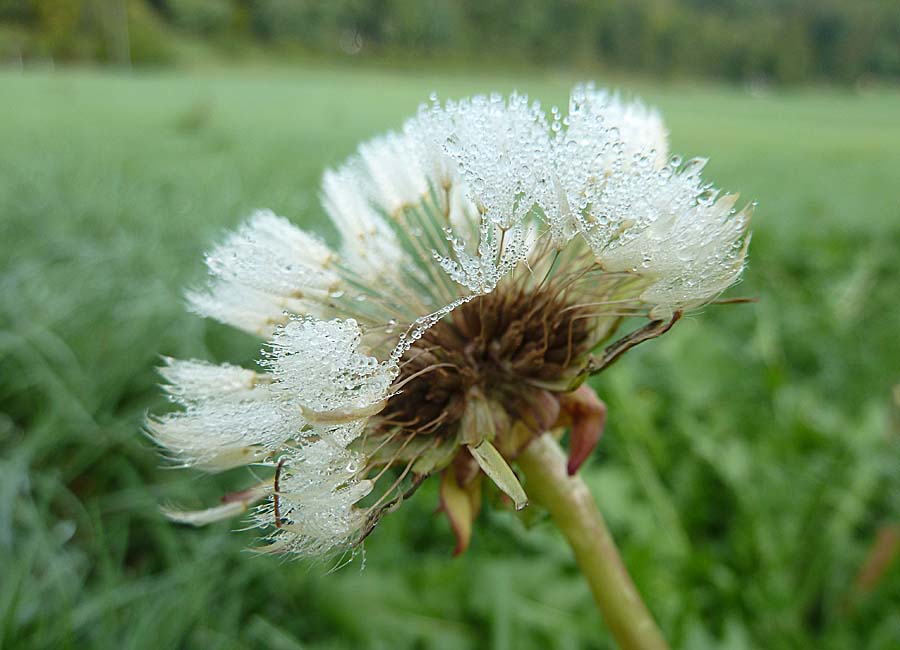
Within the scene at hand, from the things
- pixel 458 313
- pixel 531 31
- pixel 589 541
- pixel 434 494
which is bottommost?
pixel 531 31

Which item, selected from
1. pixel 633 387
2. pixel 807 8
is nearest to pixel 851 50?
pixel 807 8

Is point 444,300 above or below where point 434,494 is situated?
above

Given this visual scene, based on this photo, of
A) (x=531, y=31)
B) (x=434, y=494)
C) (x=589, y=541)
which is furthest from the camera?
(x=531, y=31)

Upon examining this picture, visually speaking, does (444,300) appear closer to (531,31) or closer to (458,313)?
(458,313)

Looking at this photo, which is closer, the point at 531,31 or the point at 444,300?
the point at 444,300

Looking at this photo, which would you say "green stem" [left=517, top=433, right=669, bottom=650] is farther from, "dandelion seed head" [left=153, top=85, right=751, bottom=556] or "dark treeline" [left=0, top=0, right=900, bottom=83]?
"dark treeline" [left=0, top=0, right=900, bottom=83]

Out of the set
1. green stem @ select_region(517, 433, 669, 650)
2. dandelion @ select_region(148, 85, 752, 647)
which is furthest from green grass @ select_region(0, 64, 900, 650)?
green stem @ select_region(517, 433, 669, 650)

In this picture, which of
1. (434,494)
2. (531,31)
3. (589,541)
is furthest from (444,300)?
(531,31)
